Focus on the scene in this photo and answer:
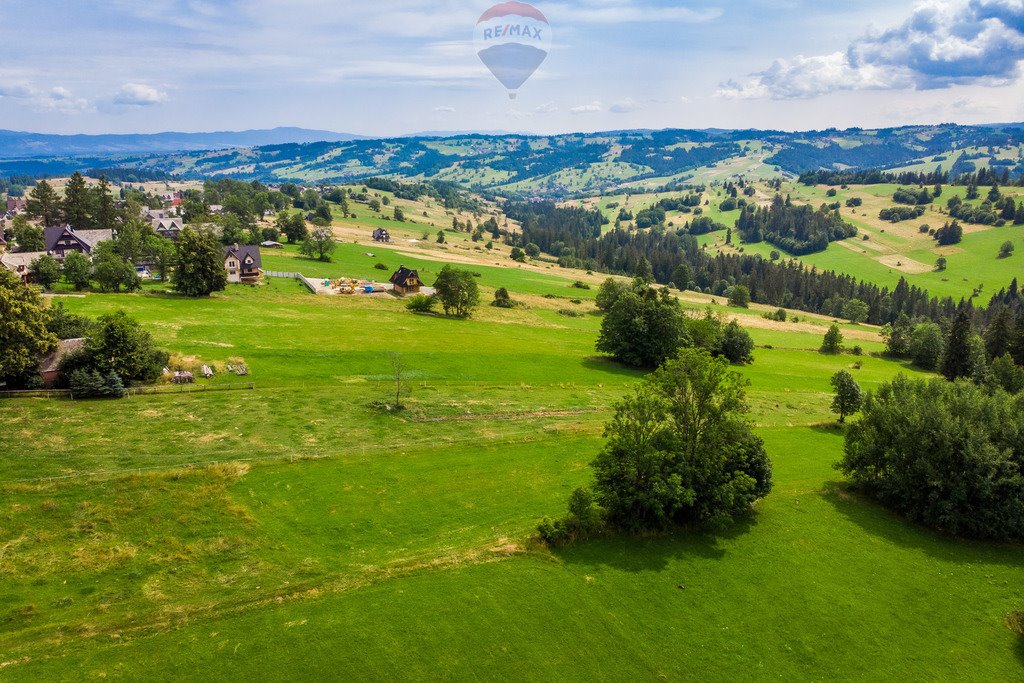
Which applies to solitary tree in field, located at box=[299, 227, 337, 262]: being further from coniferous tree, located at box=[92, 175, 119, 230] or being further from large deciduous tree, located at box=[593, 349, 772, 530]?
large deciduous tree, located at box=[593, 349, 772, 530]

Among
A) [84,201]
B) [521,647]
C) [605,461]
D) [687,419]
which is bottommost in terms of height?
[521,647]

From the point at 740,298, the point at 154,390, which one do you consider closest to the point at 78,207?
the point at 154,390

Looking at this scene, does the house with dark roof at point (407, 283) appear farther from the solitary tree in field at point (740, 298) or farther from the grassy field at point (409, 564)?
the solitary tree in field at point (740, 298)

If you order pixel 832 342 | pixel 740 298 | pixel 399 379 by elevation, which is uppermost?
pixel 399 379

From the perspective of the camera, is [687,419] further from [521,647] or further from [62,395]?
[62,395]

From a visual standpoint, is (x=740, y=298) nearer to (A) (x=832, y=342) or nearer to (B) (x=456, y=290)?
(A) (x=832, y=342)

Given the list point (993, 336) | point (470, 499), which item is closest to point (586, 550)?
point (470, 499)
